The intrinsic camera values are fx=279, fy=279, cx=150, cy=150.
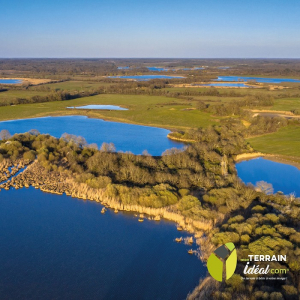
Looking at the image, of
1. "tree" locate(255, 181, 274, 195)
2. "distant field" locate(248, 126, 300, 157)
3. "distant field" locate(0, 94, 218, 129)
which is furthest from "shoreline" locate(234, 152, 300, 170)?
"distant field" locate(0, 94, 218, 129)

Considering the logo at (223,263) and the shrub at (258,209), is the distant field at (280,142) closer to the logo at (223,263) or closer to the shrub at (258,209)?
the shrub at (258,209)

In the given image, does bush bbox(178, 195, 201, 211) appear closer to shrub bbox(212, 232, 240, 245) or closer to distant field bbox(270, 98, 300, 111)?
shrub bbox(212, 232, 240, 245)

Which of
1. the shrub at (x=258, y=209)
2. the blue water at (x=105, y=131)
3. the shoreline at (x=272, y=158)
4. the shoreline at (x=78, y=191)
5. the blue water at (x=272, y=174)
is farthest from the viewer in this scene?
the blue water at (x=105, y=131)

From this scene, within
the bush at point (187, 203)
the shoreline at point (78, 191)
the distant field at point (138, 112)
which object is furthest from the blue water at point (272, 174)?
the distant field at point (138, 112)

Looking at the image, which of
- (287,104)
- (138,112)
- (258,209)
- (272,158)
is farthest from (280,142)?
(287,104)

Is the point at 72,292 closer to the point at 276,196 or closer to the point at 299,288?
the point at 299,288

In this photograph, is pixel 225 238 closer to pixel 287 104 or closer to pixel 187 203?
pixel 187 203
